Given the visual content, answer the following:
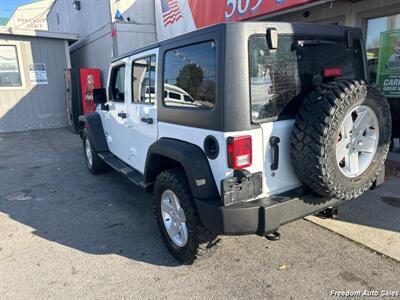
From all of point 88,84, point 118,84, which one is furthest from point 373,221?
point 88,84

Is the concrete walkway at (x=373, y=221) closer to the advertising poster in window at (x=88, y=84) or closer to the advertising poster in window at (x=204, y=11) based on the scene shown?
the advertising poster in window at (x=204, y=11)

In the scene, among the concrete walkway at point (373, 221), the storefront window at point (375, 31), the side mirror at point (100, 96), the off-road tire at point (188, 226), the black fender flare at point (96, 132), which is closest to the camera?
the off-road tire at point (188, 226)

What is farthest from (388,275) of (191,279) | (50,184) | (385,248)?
(50,184)

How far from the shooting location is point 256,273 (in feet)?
8.84

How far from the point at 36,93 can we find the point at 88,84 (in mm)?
2329

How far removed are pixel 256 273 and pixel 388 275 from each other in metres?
1.08

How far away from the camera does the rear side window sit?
2389 millimetres

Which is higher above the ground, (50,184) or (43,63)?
(43,63)

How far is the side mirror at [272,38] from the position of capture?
2.30 metres

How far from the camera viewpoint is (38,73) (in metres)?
11.7

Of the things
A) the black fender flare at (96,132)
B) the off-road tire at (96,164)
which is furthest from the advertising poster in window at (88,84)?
the black fender flare at (96,132)

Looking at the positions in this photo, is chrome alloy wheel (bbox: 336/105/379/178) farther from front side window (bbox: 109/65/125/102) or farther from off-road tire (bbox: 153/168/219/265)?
front side window (bbox: 109/65/125/102)

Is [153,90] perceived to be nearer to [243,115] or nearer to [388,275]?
[243,115]

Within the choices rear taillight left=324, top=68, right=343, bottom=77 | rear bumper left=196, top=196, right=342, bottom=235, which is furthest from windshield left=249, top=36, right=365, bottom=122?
rear bumper left=196, top=196, right=342, bottom=235
